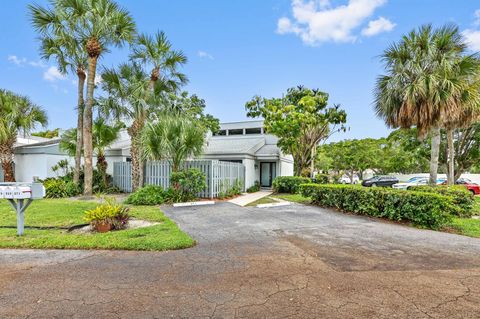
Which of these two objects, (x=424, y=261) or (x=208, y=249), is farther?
(x=208, y=249)

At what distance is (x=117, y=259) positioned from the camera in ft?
15.4

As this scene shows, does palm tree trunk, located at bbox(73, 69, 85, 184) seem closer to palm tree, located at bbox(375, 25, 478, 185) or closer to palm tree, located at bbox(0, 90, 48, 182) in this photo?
palm tree, located at bbox(0, 90, 48, 182)

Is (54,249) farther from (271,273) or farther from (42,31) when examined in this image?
(42,31)

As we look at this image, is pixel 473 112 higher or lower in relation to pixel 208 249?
higher

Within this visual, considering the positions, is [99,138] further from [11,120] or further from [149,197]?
[149,197]

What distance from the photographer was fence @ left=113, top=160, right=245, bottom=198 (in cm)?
1320

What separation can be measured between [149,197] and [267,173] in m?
11.5

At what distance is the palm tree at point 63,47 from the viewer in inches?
490

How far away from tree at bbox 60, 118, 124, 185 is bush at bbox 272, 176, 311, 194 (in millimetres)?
10251

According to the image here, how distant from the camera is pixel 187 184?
39.5 ft

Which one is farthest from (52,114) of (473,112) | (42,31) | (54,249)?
(473,112)

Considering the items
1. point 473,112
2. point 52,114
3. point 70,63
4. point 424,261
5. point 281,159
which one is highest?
point 70,63

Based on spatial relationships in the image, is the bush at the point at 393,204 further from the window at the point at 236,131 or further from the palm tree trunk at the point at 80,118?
the window at the point at 236,131

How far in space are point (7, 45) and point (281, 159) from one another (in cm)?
1881
